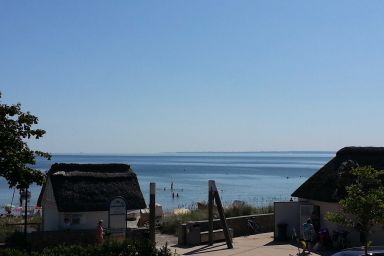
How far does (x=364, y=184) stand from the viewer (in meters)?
14.9

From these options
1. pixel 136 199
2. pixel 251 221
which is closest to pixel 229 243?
pixel 251 221

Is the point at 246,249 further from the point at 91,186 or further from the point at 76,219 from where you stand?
the point at 91,186

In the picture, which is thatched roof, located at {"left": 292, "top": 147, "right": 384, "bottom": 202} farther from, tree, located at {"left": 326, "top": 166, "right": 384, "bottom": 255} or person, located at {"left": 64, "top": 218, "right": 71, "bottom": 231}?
person, located at {"left": 64, "top": 218, "right": 71, "bottom": 231}

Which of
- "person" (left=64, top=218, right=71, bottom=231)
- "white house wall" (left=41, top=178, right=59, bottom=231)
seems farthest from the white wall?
"white house wall" (left=41, top=178, right=59, bottom=231)

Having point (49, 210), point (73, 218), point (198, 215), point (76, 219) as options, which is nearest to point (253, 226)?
point (198, 215)

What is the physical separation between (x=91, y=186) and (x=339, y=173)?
36.2ft

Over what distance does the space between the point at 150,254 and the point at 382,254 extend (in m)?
5.15

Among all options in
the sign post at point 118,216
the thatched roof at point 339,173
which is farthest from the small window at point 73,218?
the thatched roof at point 339,173

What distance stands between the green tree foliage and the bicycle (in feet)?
48.2

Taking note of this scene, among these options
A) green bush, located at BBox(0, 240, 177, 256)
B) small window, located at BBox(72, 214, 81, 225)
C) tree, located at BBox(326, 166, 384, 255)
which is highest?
tree, located at BBox(326, 166, 384, 255)

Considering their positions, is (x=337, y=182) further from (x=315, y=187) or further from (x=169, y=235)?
(x=169, y=235)

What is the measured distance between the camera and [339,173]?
78.9ft

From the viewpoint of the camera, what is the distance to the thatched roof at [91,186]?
25364 mm

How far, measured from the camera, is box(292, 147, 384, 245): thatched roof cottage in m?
23.0
